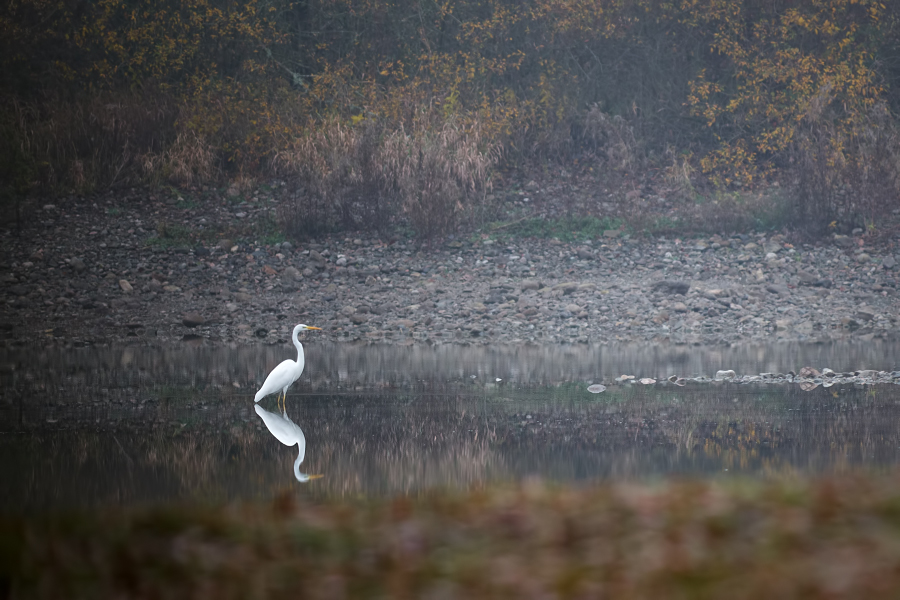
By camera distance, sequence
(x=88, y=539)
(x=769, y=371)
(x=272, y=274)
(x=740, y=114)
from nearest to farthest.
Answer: (x=88, y=539) → (x=769, y=371) → (x=272, y=274) → (x=740, y=114)

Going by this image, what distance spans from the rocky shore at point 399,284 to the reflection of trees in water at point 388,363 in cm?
92

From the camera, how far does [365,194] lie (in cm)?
1964

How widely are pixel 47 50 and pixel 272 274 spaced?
9.44 meters

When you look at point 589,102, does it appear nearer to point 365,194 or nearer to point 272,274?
point 365,194

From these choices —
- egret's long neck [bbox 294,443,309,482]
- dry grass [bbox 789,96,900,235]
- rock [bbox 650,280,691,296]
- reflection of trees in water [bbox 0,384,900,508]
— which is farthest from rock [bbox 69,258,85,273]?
dry grass [bbox 789,96,900,235]

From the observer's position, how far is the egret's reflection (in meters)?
6.81

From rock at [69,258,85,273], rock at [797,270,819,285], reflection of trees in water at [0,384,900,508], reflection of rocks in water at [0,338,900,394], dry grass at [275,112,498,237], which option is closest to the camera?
reflection of trees in water at [0,384,900,508]

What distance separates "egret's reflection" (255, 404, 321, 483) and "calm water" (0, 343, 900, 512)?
0.07m

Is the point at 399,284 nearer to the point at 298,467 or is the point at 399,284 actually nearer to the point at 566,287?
the point at 566,287

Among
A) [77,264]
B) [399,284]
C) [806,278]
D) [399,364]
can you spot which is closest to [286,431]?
[399,364]

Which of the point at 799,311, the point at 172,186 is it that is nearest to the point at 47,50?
the point at 172,186

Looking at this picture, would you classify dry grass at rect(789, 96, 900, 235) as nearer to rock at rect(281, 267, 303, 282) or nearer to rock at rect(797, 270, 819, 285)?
rock at rect(797, 270, 819, 285)

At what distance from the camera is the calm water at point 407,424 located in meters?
6.38

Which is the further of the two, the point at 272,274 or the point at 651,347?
the point at 272,274
